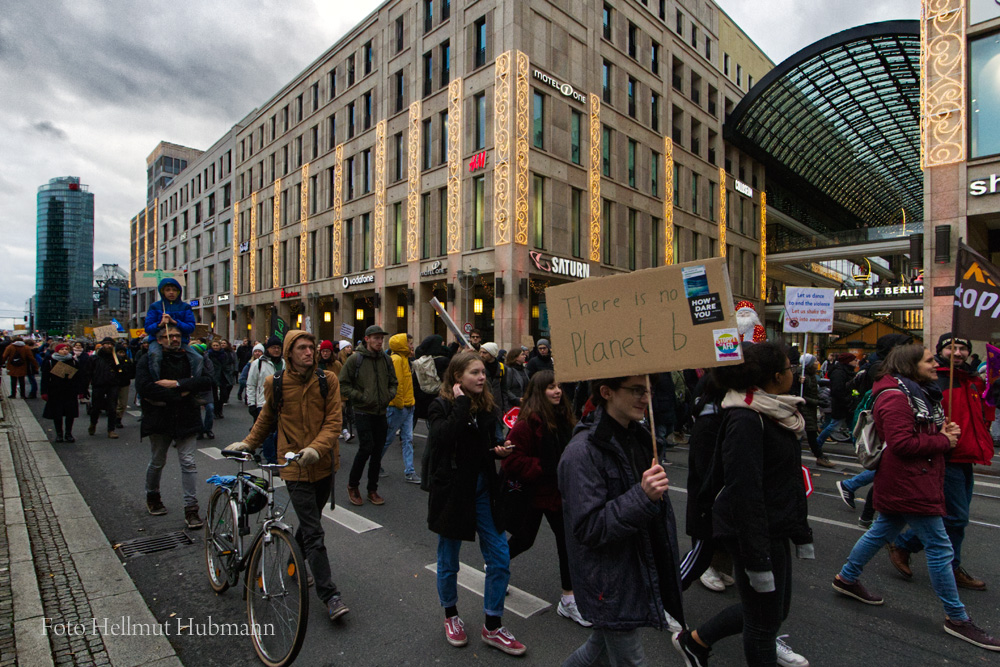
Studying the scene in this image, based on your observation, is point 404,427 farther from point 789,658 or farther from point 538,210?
point 538,210

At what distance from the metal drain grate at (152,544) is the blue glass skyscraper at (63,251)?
204 m

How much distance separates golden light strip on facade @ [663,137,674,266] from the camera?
1184 inches

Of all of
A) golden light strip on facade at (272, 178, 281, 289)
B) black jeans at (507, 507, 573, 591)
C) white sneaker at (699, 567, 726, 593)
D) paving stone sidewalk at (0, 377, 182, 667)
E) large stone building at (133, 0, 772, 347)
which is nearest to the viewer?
paving stone sidewalk at (0, 377, 182, 667)

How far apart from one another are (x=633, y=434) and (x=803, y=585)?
2.87 m

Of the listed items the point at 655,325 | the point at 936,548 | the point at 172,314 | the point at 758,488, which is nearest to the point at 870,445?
the point at 936,548

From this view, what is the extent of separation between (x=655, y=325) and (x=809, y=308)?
31.1ft

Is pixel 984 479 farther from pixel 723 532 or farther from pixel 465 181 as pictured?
pixel 465 181

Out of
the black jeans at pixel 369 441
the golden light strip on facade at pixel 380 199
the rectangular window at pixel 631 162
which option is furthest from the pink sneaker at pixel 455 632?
the rectangular window at pixel 631 162

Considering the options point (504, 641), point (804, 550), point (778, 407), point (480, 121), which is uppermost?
point (480, 121)

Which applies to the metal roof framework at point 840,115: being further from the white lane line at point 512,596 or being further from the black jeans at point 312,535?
the black jeans at point 312,535

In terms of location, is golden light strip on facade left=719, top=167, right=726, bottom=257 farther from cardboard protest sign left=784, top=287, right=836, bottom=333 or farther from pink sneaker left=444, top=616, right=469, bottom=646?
pink sneaker left=444, top=616, right=469, bottom=646

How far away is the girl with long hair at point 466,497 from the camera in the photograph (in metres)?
3.20

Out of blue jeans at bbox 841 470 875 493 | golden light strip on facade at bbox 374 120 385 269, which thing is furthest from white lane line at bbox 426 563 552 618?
golden light strip on facade at bbox 374 120 385 269

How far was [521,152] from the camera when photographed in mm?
22234
